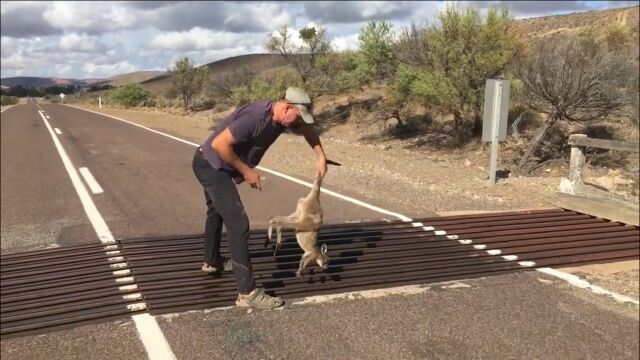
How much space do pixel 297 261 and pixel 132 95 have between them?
50096 mm

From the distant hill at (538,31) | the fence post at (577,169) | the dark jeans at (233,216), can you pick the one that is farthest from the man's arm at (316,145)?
the distant hill at (538,31)

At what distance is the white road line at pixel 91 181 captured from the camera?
10266mm

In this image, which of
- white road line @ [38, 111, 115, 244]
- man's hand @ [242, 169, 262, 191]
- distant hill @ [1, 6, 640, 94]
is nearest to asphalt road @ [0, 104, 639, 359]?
white road line @ [38, 111, 115, 244]

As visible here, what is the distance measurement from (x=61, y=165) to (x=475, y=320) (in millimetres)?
11512

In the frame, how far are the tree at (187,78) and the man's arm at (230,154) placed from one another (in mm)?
37003

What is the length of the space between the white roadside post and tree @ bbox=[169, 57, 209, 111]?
32051 millimetres

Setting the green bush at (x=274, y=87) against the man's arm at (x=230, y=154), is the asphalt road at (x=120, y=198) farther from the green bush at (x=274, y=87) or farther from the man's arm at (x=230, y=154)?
the green bush at (x=274, y=87)

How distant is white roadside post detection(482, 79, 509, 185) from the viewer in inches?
408

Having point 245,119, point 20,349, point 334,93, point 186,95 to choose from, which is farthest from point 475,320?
point 186,95

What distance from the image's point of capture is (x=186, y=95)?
41781 millimetres

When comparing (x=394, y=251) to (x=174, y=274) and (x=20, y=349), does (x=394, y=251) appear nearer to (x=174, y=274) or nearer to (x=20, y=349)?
(x=174, y=274)

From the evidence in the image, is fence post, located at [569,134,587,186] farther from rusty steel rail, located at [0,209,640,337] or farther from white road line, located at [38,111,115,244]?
white road line, located at [38,111,115,244]

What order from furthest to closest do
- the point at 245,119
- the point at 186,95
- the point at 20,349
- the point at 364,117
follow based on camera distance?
1. the point at 186,95
2. the point at 364,117
3. the point at 245,119
4. the point at 20,349

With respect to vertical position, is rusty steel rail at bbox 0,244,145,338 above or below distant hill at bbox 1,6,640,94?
below
